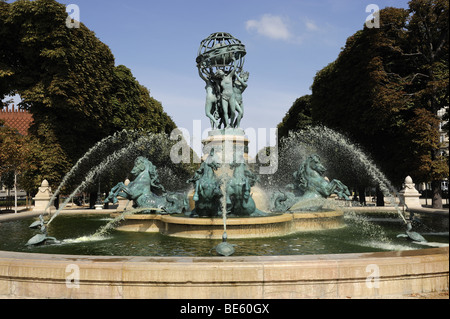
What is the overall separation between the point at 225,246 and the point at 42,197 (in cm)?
2213

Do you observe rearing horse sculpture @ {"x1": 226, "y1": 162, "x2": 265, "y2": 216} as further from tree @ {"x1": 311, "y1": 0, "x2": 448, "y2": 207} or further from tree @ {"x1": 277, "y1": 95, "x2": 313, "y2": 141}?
tree @ {"x1": 277, "y1": 95, "x2": 313, "y2": 141}

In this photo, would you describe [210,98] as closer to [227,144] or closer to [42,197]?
[227,144]

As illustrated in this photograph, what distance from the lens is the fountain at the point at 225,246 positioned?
5617 mm

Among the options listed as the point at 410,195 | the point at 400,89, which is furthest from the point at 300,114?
the point at 410,195

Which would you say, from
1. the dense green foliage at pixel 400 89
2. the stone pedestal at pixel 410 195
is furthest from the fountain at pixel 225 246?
the dense green foliage at pixel 400 89

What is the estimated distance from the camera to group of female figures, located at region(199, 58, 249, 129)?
17.1 meters

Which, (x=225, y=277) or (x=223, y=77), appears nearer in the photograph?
(x=225, y=277)

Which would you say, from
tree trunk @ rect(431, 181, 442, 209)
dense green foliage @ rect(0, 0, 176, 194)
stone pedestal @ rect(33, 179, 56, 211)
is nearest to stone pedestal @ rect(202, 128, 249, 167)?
stone pedestal @ rect(33, 179, 56, 211)

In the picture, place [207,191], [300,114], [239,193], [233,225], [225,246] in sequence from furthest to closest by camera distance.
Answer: [300,114]
[239,193]
[207,191]
[233,225]
[225,246]

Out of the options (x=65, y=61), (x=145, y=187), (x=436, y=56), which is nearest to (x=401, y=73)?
(x=436, y=56)

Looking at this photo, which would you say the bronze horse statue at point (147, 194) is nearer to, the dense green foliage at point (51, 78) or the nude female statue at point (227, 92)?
the nude female statue at point (227, 92)

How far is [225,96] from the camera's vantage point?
17.1 m

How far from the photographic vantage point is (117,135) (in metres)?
35.2

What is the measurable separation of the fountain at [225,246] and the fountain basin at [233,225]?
0.10 feet
